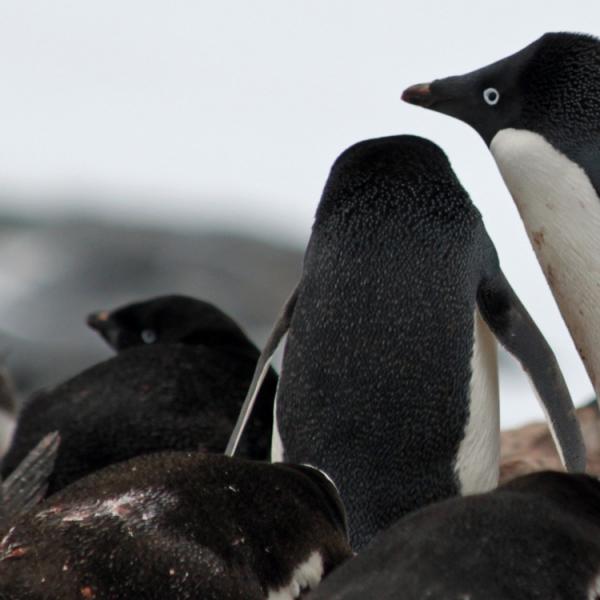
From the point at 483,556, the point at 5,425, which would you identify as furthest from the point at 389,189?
the point at 5,425

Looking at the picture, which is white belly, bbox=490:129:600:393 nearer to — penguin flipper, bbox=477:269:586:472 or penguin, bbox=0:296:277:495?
penguin flipper, bbox=477:269:586:472

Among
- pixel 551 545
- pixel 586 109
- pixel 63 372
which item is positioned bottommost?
pixel 63 372

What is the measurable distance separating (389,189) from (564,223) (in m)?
0.34

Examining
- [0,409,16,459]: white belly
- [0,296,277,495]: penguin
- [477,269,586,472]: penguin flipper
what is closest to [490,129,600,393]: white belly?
[477,269,586,472]: penguin flipper

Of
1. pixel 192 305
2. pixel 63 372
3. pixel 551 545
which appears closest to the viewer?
pixel 551 545

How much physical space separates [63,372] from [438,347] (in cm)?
560

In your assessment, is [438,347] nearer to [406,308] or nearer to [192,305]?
[406,308]

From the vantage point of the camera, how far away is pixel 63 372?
336 inches

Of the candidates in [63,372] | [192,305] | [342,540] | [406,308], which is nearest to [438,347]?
[406,308]

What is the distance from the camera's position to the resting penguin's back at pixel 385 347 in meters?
3.08

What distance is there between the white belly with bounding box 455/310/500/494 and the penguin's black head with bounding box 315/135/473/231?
228mm

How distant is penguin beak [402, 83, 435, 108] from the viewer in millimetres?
3629

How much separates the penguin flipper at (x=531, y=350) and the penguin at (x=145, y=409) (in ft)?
2.32

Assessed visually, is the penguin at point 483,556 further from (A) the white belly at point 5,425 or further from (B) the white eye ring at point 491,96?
(A) the white belly at point 5,425
